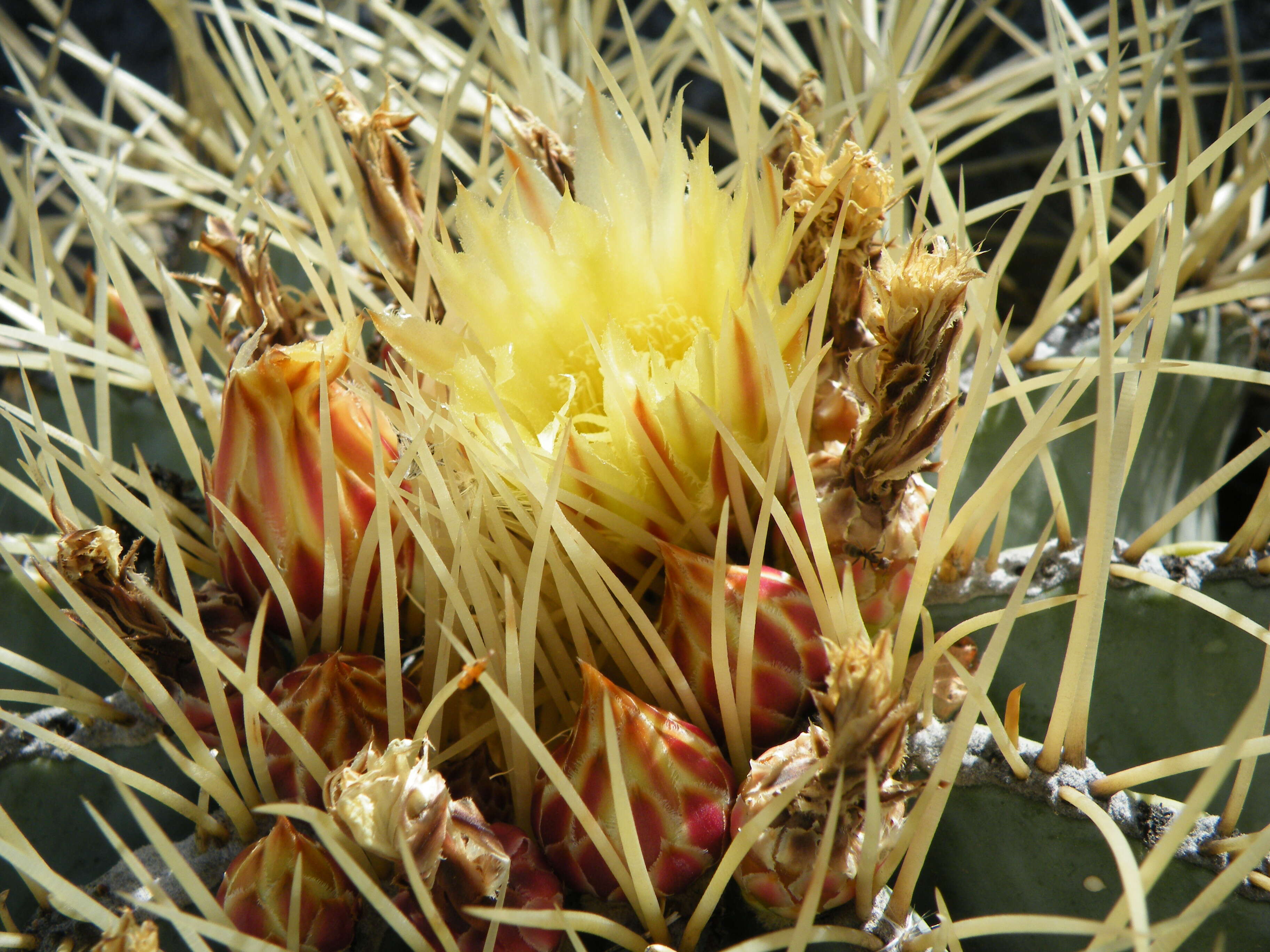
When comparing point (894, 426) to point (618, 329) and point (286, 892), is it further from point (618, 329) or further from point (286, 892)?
point (286, 892)

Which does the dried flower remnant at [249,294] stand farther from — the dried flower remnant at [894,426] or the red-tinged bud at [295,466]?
the dried flower remnant at [894,426]

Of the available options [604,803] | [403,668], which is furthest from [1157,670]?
[403,668]

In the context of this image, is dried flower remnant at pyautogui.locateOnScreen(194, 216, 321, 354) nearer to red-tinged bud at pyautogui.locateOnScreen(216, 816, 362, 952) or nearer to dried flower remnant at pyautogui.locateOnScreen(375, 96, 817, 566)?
dried flower remnant at pyautogui.locateOnScreen(375, 96, 817, 566)

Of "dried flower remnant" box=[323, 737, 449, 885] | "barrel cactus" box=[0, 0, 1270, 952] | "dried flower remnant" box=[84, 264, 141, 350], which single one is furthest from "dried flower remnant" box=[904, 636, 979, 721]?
"dried flower remnant" box=[84, 264, 141, 350]

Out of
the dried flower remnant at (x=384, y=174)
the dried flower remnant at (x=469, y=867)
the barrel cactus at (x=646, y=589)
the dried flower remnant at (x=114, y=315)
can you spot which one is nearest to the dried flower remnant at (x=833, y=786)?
the barrel cactus at (x=646, y=589)

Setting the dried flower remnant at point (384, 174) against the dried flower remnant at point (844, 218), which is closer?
the dried flower remnant at point (844, 218)

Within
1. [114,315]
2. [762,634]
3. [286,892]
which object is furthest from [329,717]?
[114,315]

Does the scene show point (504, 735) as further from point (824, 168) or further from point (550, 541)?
point (824, 168)
